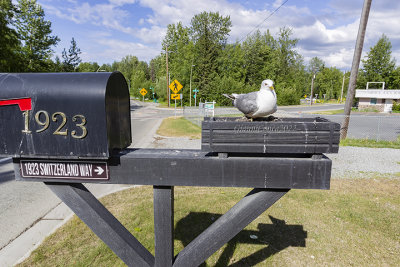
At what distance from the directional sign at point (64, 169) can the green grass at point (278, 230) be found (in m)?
1.87

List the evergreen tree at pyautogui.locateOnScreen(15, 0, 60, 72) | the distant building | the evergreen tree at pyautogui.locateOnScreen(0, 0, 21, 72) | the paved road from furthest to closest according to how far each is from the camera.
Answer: the distant building, the evergreen tree at pyautogui.locateOnScreen(15, 0, 60, 72), the evergreen tree at pyautogui.locateOnScreen(0, 0, 21, 72), the paved road

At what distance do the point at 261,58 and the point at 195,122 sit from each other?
95.7ft

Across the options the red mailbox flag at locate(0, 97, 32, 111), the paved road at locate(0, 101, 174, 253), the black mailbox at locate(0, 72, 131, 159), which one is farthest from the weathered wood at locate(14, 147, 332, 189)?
the paved road at locate(0, 101, 174, 253)

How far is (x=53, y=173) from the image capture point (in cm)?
182

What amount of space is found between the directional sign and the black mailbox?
0.13 metres

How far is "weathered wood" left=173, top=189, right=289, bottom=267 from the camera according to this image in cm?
187

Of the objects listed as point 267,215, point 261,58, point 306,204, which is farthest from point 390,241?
point 261,58

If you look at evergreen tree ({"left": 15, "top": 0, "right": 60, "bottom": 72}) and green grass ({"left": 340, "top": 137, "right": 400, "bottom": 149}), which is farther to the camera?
evergreen tree ({"left": 15, "top": 0, "right": 60, "bottom": 72})

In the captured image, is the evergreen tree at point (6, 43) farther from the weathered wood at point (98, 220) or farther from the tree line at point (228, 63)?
the weathered wood at point (98, 220)

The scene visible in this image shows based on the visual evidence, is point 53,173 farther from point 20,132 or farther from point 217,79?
point 217,79

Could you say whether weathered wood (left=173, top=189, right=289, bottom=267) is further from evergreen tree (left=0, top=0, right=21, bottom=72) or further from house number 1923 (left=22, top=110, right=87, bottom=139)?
evergreen tree (left=0, top=0, right=21, bottom=72)

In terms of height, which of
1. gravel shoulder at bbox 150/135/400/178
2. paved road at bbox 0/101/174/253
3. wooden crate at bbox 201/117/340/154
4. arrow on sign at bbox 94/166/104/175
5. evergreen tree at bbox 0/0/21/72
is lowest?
paved road at bbox 0/101/174/253

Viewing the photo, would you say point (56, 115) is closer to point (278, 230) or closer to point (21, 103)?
point (21, 103)

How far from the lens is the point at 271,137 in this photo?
1638 millimetres
